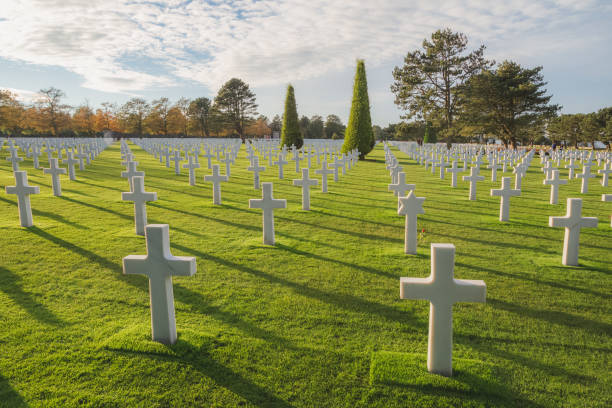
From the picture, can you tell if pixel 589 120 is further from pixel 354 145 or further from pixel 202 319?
pixel 202 319

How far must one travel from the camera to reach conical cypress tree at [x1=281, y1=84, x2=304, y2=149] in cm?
3055

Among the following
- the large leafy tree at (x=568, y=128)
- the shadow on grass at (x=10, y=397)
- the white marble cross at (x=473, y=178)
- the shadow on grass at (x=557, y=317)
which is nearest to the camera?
the shadow on grass at (x=10, y=397)

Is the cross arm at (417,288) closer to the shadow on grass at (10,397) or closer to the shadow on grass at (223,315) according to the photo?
the shadow on grass at (223,315)

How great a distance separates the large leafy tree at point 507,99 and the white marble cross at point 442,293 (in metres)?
36.7

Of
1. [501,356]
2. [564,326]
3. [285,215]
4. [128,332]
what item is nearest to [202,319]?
[128,332]

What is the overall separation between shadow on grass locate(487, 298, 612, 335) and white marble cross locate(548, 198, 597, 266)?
1.37 metres

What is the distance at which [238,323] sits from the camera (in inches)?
134

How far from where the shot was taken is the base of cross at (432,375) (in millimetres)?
2527

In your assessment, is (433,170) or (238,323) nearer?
(238,323)

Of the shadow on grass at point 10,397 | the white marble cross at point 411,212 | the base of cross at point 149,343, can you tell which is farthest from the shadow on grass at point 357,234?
the shadow on grass at point 10,397

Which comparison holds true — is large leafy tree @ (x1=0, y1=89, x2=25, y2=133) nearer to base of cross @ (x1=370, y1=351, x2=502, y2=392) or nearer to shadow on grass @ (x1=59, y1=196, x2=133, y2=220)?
shadow on grass @ (x1=59, y1=196, x2=133, y2=220)

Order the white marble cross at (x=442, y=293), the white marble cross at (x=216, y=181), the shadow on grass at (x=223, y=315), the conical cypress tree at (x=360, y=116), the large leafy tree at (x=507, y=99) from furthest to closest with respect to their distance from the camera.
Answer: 1. the large leafy tree at (x=507, y=99)
2. the conical cypress tree at (x=360, y=116)
3. the white marble cross at (x=216, y=181)
4. the shadow on grass at (x=223, y=315)
5. the white marble cross at (x=442, y=293)

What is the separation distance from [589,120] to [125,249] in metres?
64.9

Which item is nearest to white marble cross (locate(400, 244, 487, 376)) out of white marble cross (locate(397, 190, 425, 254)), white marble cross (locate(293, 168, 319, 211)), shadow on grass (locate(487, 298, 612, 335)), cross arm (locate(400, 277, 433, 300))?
cross arm (locate(400, 277, 433, 300))
